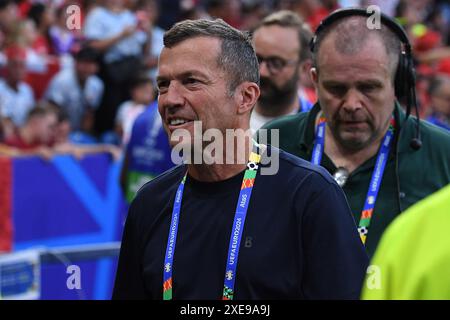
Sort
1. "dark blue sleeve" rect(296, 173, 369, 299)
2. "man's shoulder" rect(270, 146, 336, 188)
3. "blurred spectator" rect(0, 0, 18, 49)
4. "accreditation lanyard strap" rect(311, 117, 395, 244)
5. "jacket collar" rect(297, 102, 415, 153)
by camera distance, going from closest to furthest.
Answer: "dark blue sleeve" rect(296, 173, 369, 299) < "man's shoulder" rect(270, 146, 336, 188) < "accreditation lanyard strap" rect(311, 117, 395, 244) < "jacket collar" rect(297, 102, 415, 153) < "blurred spectator" rect(0, 0, 18, 49)

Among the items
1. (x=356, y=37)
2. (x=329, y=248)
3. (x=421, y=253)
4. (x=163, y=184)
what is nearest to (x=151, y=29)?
(x=356, y=37)

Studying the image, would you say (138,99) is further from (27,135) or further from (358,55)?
(358,55)

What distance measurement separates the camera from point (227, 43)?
313 cm

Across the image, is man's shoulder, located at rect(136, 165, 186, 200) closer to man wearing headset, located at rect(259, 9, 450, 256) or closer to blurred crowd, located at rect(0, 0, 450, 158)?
man wearing headset, located at rect(259, 9, 450, 256)

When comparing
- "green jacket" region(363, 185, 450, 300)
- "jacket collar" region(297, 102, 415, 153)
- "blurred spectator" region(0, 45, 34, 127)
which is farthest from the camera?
"blurred spectator" region(0, 45, 34, 127)

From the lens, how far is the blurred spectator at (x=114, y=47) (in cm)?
1115

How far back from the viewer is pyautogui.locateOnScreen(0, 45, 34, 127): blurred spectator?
372 inches

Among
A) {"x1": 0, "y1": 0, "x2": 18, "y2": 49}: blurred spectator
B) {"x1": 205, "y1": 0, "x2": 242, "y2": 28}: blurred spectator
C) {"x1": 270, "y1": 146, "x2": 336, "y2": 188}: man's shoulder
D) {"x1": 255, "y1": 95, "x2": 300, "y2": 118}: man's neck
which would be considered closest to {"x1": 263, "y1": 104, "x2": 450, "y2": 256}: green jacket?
{"x1": 270, "y1": 146, "x2": 336, "y2": 188}: man's shoulder

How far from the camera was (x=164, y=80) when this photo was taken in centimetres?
312

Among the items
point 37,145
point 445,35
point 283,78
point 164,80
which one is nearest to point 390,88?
point 164,80

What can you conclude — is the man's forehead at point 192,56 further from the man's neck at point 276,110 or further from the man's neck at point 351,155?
the man's neck at point 276,110

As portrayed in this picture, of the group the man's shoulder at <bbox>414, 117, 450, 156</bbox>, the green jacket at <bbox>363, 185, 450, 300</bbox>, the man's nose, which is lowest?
the green jacket at <bbox>363, 185, 450, 300</bbox>

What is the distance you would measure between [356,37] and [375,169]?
1.83ft

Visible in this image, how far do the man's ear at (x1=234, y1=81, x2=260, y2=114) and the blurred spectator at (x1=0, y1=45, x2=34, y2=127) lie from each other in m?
6.48
